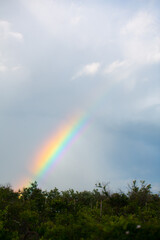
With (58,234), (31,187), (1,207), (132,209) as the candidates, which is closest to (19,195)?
(31,187)

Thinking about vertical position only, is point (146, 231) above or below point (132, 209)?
below

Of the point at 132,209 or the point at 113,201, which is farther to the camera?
the point at 113,201

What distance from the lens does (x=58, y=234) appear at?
8.59 metres

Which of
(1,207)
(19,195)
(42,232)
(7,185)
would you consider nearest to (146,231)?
(42,232)

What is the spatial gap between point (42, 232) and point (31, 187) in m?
11.9

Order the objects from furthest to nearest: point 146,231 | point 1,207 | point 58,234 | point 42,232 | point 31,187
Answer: point 31,187 < point 1,207 < point 42,232 < point 58,234 < point 146,231

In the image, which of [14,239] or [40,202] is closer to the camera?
[14,239]

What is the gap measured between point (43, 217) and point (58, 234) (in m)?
5.81


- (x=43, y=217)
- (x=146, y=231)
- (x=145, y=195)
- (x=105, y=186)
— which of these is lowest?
(x=146, y=231)

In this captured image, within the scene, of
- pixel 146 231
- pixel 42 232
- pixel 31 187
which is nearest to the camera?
pixel 146 231

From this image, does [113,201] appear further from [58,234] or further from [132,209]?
[58,234]

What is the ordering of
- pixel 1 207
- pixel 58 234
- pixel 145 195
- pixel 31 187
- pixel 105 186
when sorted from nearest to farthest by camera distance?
pixel 58 234
pixel 1 207
pixel 31 187
pixel 145 195
pixel 105 186

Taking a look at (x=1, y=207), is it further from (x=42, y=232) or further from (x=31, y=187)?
(x=31, y=187)

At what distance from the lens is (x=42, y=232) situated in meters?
9.62
